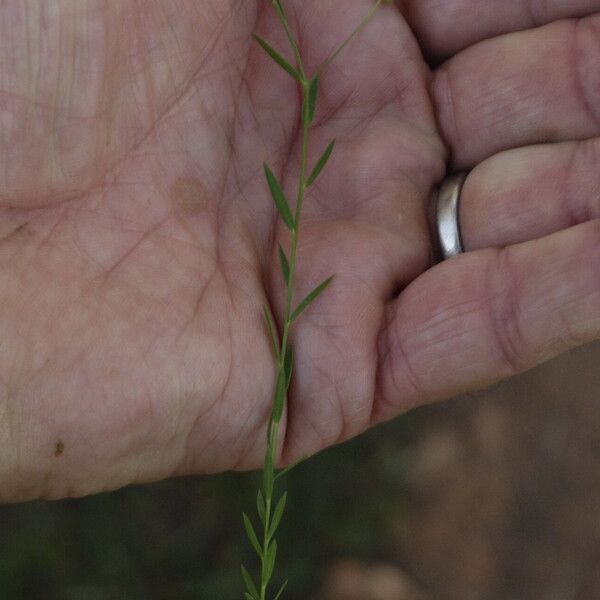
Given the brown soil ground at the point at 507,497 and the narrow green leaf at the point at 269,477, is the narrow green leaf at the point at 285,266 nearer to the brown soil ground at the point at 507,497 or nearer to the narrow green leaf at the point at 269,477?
the narrow green leaf at the point at 269,477

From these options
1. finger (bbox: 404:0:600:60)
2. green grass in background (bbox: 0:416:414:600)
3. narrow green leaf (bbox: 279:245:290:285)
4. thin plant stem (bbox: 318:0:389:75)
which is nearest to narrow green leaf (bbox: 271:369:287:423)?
narrow green leaf (bbox: 279:245:290:285)

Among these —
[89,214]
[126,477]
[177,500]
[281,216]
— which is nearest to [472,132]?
[281,216]

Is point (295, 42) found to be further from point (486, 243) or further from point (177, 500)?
point (177, 500)

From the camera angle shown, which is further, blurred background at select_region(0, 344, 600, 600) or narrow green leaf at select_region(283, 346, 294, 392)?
blurred background at select_region(0, 344, 600, 600)

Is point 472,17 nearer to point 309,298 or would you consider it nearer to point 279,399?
point 309,298

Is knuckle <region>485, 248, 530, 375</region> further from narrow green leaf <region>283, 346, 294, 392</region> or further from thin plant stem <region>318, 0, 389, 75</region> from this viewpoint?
thin plant stem <region>318, 0, 389, 75</region>

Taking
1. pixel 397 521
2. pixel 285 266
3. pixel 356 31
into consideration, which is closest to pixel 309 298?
pixel 285 266

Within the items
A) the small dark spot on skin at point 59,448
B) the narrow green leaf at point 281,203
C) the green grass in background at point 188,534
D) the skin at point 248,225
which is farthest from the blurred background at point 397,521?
the narrow green leaf at point 281,203
